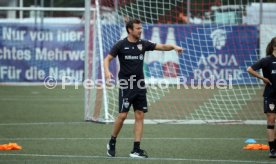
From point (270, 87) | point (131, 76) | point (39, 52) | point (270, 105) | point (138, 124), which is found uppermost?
point (131, 76)

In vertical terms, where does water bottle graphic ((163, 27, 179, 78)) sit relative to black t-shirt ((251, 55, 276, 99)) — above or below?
below

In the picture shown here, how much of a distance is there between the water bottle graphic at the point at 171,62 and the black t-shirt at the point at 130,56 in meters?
11.1

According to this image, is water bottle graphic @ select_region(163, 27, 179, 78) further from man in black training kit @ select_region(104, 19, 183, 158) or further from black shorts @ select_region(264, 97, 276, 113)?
black shorts @ select_region(264, 97, 276, 113)

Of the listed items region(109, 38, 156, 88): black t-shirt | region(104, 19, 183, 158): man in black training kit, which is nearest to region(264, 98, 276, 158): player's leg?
region(104, 19, 183, 158): man in black training kit

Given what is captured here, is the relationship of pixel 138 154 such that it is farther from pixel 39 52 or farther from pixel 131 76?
pixel 39 52

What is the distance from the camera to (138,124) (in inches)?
425

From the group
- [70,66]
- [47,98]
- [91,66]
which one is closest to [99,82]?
[91,66]

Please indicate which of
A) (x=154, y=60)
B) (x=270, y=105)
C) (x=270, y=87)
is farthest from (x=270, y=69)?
(x=154, y=60)

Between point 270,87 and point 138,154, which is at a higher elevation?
point 270,87

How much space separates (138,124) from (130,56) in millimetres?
993

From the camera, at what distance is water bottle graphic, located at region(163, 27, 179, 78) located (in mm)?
22938

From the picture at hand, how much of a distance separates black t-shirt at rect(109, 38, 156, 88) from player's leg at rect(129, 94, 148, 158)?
1.03 feet

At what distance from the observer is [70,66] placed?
26594mm

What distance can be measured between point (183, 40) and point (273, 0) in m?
6.52
